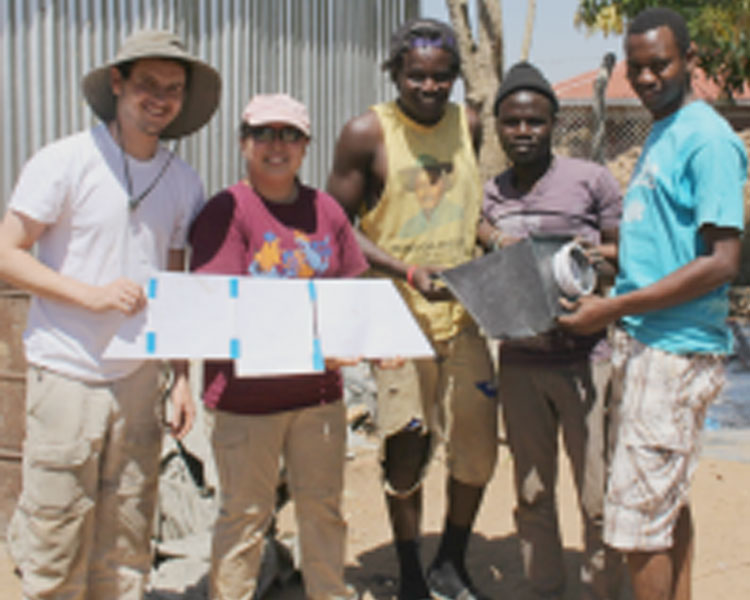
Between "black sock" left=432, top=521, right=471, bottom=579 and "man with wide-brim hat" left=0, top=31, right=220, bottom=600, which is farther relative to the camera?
"black sock" left=432, top=521, right=471, bottom=579

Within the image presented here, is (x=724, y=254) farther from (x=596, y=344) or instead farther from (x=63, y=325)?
(x=63, y=325)

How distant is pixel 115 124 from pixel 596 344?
1976 millimetres

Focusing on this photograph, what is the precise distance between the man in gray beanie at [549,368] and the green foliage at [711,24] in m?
9.82

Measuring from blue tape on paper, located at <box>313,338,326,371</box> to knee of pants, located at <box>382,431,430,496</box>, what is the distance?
3.13ft

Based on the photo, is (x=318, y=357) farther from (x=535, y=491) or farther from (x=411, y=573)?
(x=411, y=573)

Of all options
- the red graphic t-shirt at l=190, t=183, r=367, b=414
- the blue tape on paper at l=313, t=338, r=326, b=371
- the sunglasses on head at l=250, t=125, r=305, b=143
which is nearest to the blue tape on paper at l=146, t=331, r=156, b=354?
the red graphic t-shirt at l=190, t=183, r=367, b=414

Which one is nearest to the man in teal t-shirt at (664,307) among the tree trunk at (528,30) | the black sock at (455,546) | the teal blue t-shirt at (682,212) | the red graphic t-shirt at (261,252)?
the teal blue t-shirt at (682,212)

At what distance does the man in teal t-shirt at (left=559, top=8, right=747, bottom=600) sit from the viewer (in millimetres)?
2529

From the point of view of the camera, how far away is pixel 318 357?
2627 mm

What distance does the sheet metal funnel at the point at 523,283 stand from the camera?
276cm

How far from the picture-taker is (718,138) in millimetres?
2500

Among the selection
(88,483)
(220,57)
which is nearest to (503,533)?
(88,483)

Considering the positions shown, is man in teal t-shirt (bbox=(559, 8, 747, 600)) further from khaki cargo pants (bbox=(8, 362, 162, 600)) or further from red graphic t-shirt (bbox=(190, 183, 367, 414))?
khaki cargo pants (bbox=(8, 362, 162, 600))

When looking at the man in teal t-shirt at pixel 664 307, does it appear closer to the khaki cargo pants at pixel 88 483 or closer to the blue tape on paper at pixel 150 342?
the blue tape on paper at pixel 150 342
